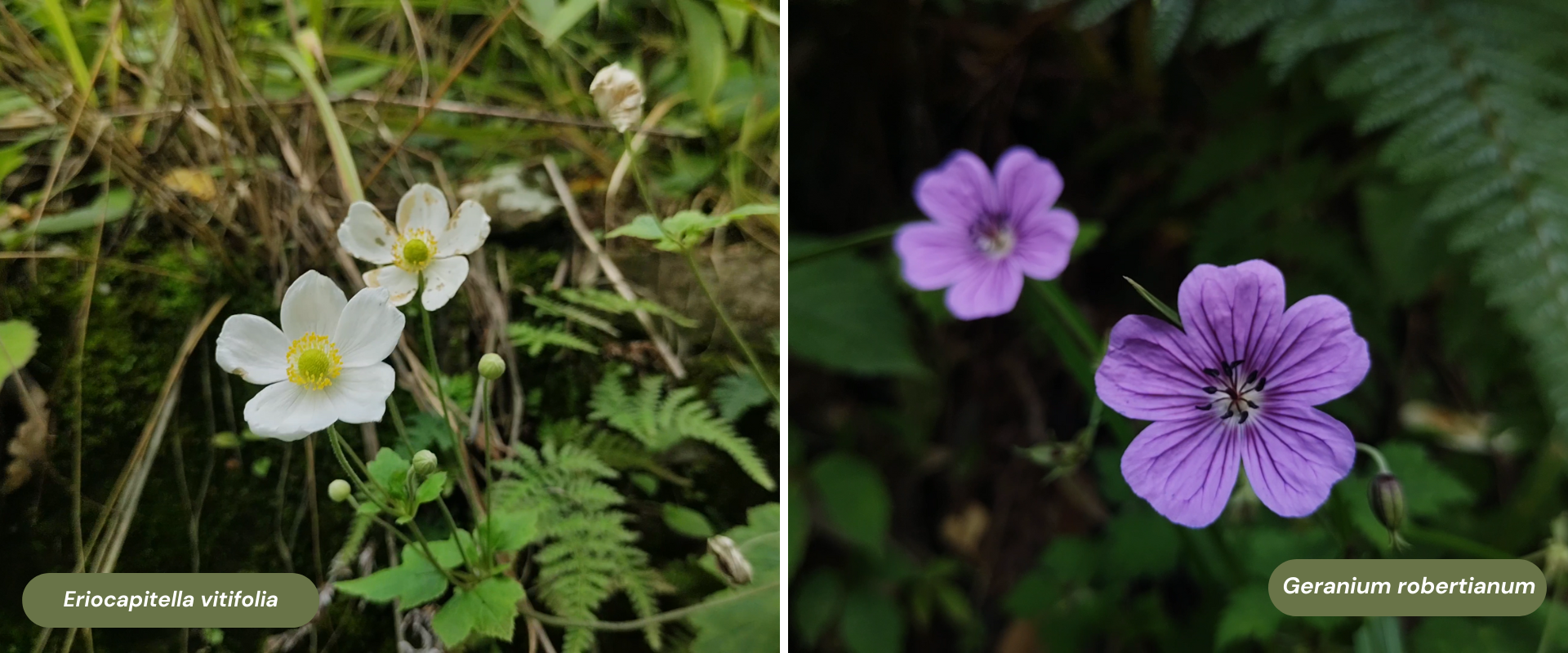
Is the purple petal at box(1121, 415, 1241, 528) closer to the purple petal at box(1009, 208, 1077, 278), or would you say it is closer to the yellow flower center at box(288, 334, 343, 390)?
the purple petal at box(1009, 208, 1077, 278)

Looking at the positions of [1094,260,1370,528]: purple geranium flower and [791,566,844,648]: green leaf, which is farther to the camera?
[791,566,844,648]: green leaf

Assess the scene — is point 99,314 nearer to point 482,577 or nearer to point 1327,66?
point 482,577

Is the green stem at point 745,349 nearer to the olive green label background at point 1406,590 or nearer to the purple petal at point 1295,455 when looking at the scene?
the purple petal at point 1295,455

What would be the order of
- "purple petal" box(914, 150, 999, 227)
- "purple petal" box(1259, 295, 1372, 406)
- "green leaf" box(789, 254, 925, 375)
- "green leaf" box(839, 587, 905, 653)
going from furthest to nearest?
"green leaf" box(839, 587, 905, 653) → "green leaf" box(789, 254, 925, 375) → "purple petal" box(914, 150, 999, 227) → "purple petal" box(1259, 295, 1372, 406)

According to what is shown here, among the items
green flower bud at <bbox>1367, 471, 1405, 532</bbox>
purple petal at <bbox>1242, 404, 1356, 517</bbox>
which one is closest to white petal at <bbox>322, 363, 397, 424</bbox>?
purple petal at <bbox>1242, 404, 1356, 517</bbox>

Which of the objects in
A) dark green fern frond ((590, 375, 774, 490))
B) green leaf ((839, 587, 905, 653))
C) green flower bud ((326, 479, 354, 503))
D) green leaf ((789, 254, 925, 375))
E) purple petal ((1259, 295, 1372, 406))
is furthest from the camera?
green leaf ((839, 587, 905, 653))

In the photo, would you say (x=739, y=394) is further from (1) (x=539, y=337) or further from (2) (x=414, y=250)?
(2) (x=414, y=250)

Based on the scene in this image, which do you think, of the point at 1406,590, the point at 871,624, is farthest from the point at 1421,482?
the point at 871,624

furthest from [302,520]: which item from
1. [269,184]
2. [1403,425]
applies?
[1403,425]
